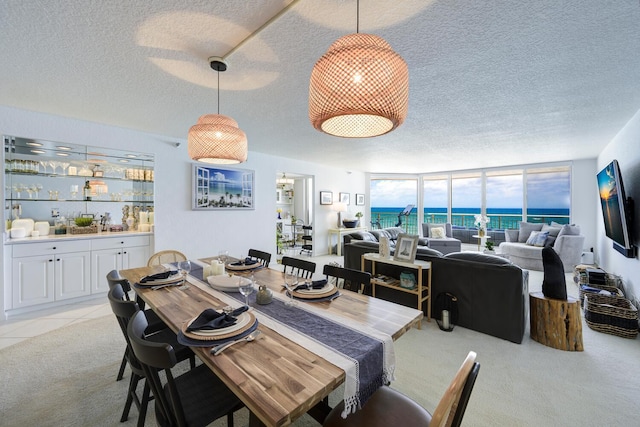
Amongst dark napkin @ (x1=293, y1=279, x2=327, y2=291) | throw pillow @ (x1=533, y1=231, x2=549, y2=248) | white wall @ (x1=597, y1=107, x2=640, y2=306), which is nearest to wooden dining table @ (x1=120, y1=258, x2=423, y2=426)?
dark napkin @ (x1=293, y1=279, x2=327, y2=291)

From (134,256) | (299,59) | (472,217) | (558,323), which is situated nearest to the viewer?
(299,59)

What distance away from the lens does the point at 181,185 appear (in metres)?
4.41

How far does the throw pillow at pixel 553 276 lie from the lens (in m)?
2.48

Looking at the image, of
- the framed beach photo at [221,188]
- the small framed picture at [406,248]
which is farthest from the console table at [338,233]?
the small framed picture at [406,248]

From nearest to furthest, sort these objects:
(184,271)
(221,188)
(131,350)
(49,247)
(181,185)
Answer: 1. (131,350)
2. (184,271)
3. (49,247)
4. (181,185)
5. (221,188)

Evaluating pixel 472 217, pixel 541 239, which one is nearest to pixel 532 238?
pixel 541 239

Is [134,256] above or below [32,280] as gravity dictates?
above

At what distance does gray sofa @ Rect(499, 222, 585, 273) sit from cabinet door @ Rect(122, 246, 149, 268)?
6.88 meters

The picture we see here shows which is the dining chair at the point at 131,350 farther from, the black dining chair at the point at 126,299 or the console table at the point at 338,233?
the console table at the point at 338,233

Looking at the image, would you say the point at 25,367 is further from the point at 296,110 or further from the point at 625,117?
the point at 625,117

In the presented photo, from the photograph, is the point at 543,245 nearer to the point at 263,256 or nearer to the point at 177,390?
the point at 263,256

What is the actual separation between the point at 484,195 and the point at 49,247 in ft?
29.9

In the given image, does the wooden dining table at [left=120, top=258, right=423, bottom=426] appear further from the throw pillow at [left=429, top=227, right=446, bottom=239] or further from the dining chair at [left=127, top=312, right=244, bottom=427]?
the throw pillow at [left=429, top=227, right=446, bottom=239]

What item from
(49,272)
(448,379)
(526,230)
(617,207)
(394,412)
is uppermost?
(617,207)
